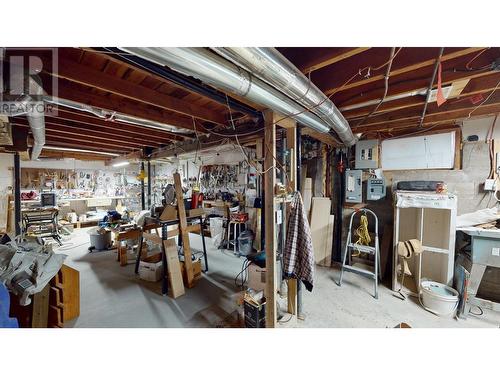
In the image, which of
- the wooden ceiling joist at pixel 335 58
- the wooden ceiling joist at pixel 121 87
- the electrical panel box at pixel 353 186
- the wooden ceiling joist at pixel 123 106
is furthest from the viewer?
the electrical panel box at pixel 353 186

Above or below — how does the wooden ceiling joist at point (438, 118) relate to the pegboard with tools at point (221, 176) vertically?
above

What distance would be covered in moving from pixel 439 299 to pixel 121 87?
12.8 ft

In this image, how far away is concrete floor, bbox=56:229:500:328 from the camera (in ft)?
6.72

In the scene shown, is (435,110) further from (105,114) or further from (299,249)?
(105,114)

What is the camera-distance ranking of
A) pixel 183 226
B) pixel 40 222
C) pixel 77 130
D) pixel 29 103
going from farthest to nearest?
pixel 40 222 < pixel 77 130 < pixel 183 226 < pixel 29 103

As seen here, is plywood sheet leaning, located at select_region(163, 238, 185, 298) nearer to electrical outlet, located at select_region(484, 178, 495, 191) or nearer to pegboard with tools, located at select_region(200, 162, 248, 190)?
pegboard with tools, located at select_region(200, 162, 248, 190)

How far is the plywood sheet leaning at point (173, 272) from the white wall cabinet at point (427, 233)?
2.94m

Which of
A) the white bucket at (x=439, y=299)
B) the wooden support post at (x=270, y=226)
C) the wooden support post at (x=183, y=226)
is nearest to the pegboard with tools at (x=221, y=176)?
the wooden support post at (x=183, y=226)

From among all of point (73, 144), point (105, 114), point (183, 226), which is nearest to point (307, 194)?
point (183, 226)

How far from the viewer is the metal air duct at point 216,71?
0.85 metres

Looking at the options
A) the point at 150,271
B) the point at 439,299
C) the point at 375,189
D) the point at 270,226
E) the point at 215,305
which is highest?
the point at 375,189

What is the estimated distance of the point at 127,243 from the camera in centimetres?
402
